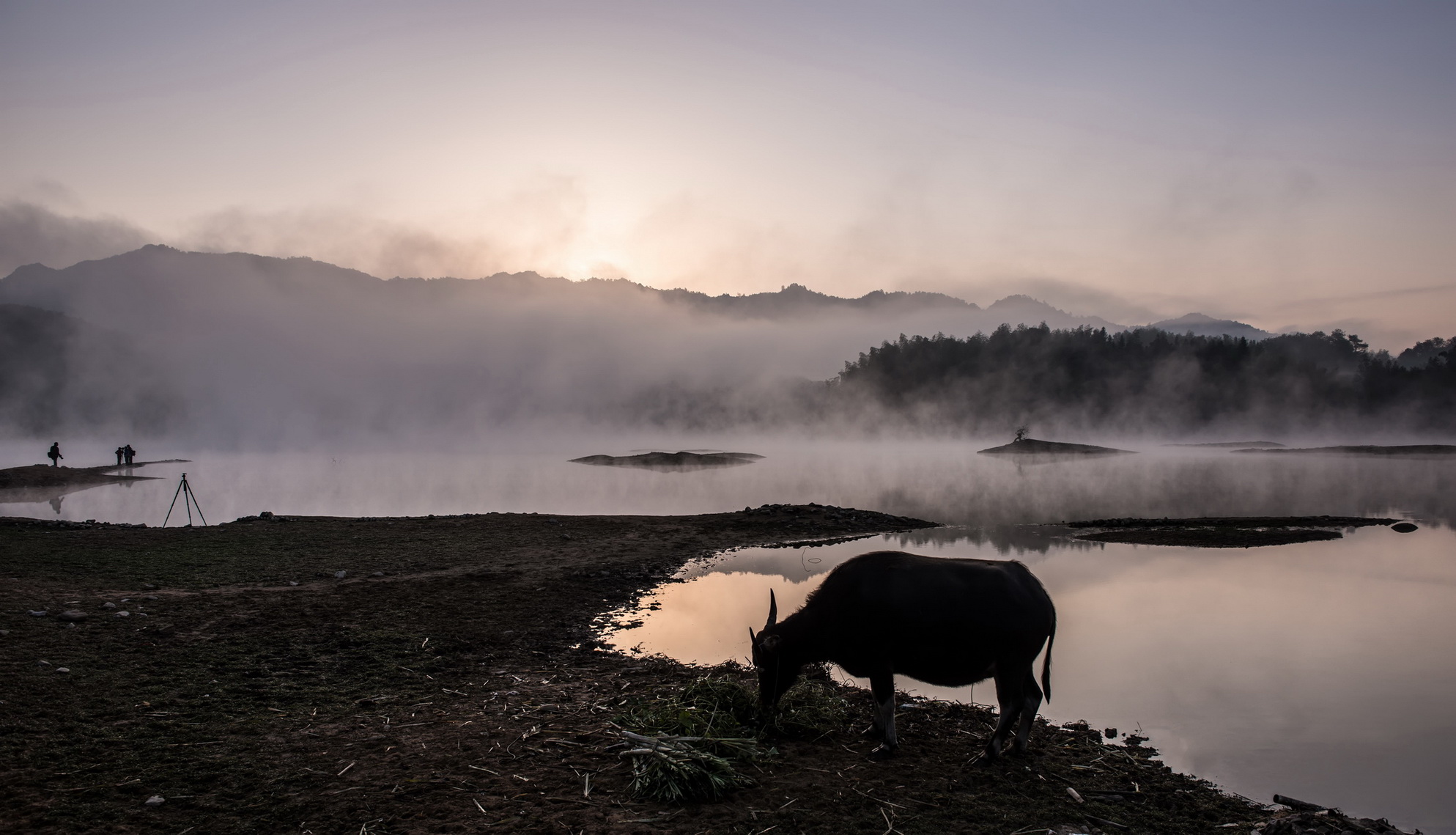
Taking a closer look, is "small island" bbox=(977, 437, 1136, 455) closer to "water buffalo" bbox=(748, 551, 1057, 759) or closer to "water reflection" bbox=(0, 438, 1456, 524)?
"water reflection" bbox=(0, 438, 1456, 524)

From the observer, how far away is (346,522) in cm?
2225

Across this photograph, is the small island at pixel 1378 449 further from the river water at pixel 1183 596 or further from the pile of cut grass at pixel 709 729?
the pile of cut grass at pixel 709 729

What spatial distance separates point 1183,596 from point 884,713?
9949mm

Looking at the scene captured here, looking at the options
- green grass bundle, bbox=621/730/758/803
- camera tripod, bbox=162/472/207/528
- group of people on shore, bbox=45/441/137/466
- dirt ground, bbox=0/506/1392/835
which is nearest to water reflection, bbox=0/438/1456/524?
camera tripod, bbox=162/472/207/528

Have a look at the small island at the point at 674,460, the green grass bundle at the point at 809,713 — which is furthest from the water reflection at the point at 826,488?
the green grass bundle at the point at 809,713

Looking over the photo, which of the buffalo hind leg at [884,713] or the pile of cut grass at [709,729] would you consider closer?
the pile of cut grass at [709,729]

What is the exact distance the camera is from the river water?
23.5 ft

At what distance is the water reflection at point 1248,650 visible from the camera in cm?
677

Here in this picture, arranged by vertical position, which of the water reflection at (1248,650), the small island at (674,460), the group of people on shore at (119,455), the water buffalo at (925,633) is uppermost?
the group of people on shore at (119,455)

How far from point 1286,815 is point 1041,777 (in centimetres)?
169

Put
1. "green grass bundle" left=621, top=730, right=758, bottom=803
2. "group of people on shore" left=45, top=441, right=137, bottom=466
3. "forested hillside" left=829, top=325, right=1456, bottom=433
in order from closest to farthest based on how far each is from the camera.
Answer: "green grass bundle" left=621, top=730, right=758, bottom=803 < "group of people on shore" left=45, top=441, right=137, bottom=466 < "forested hillside" left=829, top=325, right=1456, bottom=433

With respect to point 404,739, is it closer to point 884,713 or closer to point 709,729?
point 709,729

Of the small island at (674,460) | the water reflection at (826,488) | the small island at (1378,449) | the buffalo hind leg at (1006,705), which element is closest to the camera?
the buffalo hind leg at (1006,705)

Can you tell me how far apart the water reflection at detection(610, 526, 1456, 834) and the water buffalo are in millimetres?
1870
